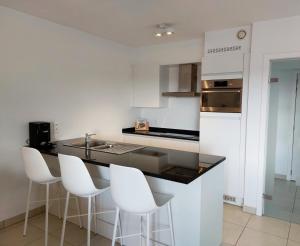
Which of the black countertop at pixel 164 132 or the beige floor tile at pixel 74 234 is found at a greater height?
the black countertop at pixel 164 132

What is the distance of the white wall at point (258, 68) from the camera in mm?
2797

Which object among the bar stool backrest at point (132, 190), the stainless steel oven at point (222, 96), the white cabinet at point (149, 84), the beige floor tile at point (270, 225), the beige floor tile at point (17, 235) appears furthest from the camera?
the white cabinet at point (149, 84)

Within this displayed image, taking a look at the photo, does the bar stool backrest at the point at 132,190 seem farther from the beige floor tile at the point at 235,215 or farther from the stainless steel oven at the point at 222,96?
the stainless steel oven at the point at 222,96

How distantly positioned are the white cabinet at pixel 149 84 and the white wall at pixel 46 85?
437mm

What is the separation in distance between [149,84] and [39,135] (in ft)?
6.99

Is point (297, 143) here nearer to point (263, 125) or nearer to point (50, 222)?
point (263, 125)

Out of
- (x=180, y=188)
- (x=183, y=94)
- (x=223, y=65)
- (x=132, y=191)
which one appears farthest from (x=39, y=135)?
(x=223, y=65)

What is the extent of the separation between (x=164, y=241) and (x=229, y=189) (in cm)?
163

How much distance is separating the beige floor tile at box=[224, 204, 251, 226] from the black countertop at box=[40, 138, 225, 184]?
44.6 inches

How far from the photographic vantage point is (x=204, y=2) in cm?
241

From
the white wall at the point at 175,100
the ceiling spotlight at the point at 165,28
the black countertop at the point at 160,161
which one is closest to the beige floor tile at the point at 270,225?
the black countertop at the point at 160,161

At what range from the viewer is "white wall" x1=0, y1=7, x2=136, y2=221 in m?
2.68

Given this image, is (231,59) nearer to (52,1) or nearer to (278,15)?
(278,15)

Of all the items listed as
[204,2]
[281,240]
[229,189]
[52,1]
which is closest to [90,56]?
[52,1]
